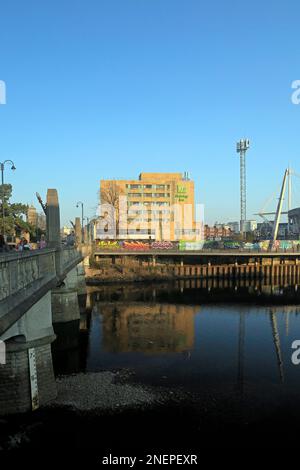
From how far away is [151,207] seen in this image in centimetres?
12900

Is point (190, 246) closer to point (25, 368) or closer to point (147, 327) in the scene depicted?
point (147, 327)

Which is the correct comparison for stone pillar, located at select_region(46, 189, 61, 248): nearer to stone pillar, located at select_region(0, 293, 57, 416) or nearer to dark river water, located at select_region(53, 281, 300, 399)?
stone pillar, located at select_region(0, 293, 57, 416)

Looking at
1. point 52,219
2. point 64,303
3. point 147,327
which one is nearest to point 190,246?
point 147,327

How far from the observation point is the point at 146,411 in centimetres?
1909

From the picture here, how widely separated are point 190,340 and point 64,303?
1325 cm

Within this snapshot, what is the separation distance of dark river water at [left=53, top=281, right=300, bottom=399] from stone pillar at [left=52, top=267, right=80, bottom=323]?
3.50ft

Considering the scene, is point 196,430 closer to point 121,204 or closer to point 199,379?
point 199,379

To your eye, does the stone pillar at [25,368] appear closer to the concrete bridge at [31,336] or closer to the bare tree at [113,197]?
the concrete bridge at [31,336]

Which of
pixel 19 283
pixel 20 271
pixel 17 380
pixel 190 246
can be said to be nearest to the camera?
pixel 19 283

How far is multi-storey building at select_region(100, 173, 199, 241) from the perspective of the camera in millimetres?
118812

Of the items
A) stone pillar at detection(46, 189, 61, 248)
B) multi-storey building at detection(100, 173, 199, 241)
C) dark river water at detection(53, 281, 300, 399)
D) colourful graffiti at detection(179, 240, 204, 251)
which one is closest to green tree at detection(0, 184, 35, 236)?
dark river water at detection(53, 281, 300, 399)
